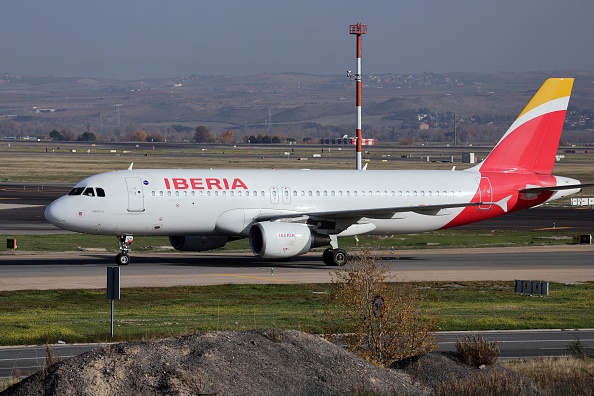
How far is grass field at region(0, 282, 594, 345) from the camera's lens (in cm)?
3100

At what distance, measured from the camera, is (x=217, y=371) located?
1712 cm

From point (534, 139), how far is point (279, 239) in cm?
A: 1671

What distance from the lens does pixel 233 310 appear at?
3600 centimetres

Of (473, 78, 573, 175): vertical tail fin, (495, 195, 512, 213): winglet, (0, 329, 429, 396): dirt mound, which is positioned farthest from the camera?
(473, 78, 573, 175): vertical tail fin

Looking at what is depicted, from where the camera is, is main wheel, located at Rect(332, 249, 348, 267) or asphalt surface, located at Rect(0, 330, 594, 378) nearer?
asphalt surface, located at Rect(0, 330, 594, 378)

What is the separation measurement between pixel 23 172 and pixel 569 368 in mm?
118161

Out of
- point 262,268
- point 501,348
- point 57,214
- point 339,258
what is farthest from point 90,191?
point 501,348

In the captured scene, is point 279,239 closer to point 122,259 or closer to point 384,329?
point 122,259

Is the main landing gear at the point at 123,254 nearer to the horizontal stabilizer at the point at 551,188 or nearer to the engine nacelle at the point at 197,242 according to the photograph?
the engine nacelle at the point at 197,242

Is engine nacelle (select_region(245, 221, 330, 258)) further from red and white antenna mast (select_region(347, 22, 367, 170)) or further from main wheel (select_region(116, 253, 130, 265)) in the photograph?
red and white antenna mast (select_region(347, 22, 367, 170))

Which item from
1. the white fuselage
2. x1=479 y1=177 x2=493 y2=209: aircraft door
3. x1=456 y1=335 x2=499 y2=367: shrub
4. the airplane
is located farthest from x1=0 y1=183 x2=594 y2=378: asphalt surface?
x1=456 y1=335 x2=499 y2=367: shrub

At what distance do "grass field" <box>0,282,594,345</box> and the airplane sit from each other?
21.8 feet

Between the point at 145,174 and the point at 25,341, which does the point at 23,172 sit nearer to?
the point at 145,174

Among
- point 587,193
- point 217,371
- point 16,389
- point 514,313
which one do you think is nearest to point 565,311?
point 514,313
